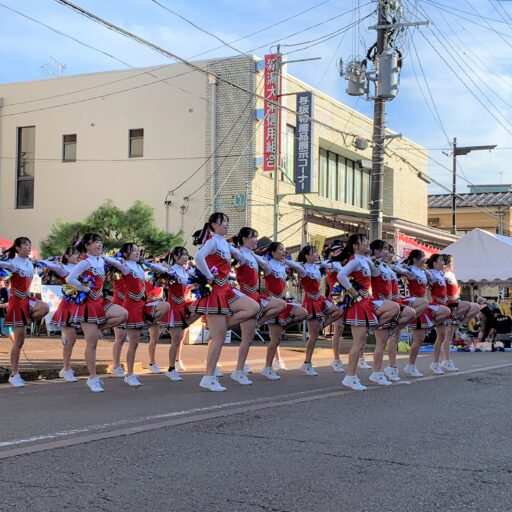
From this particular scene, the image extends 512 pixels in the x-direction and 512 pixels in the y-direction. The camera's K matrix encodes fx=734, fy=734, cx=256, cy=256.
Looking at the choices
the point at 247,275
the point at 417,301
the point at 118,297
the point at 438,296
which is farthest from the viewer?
the point at 438,296

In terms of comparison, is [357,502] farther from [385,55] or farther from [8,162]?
[8,162]

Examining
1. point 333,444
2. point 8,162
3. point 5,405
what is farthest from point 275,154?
point 333,444

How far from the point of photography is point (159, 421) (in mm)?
7012

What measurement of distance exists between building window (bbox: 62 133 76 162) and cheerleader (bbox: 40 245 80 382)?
62.0 ft

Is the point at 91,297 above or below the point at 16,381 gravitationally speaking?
above

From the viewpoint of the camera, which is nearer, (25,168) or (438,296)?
(438,296)

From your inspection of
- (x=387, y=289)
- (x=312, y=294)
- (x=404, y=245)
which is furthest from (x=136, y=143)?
(x=387, y=289)

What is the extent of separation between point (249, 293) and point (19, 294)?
10.3 feet

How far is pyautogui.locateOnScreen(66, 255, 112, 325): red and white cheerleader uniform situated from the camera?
929 centimetres

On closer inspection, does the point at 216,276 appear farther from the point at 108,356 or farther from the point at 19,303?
the point at 108,356

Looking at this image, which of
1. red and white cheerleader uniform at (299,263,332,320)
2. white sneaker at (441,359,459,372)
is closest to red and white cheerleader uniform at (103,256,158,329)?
red and white cheerleader uniform at (299,263,332,320)

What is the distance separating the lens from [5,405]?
8117 mm

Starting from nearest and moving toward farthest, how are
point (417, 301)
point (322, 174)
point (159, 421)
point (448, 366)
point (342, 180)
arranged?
point (159, 421) < point (417, 301) < point (448, 366) < point (322, 174) < point (342, 180)

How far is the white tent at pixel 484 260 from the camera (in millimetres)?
23594
